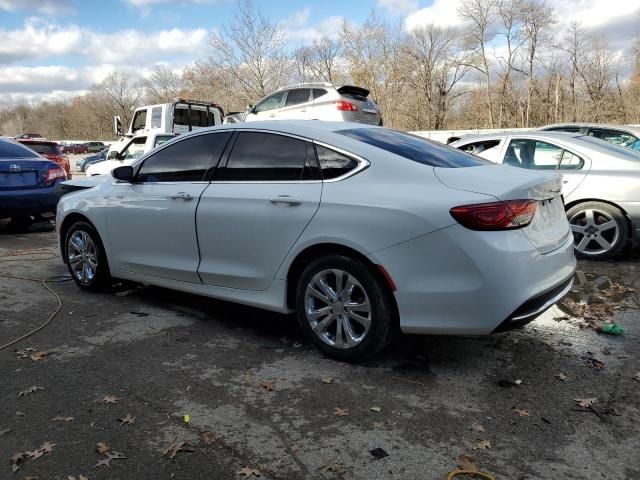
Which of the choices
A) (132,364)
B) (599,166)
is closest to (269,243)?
(132,364)

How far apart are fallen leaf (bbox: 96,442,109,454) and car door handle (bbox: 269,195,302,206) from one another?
1855mm

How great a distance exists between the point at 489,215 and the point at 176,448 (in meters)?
2.10

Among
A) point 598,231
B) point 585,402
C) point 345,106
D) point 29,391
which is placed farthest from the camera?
point 345,106

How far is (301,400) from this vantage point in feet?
10.6

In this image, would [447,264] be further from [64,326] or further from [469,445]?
[64,326]

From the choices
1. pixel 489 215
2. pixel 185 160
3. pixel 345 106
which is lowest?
pixel 489 215

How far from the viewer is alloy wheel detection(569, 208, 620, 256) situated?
646cm

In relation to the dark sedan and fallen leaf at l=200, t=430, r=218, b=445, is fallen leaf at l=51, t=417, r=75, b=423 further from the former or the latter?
the dark sedan

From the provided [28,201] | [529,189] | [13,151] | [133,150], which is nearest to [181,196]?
[529,189]

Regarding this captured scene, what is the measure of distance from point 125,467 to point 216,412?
0.61 metres

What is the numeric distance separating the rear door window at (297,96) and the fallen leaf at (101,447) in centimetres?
1164

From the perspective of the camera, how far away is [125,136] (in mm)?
15773

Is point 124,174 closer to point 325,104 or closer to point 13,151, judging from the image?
point 13,151

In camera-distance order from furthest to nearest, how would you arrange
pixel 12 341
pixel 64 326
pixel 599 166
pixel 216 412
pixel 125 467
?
pixel 599 166 → pixel 64 326 → pixel 12 341 → pixel 216 412 → pixel 125 467
